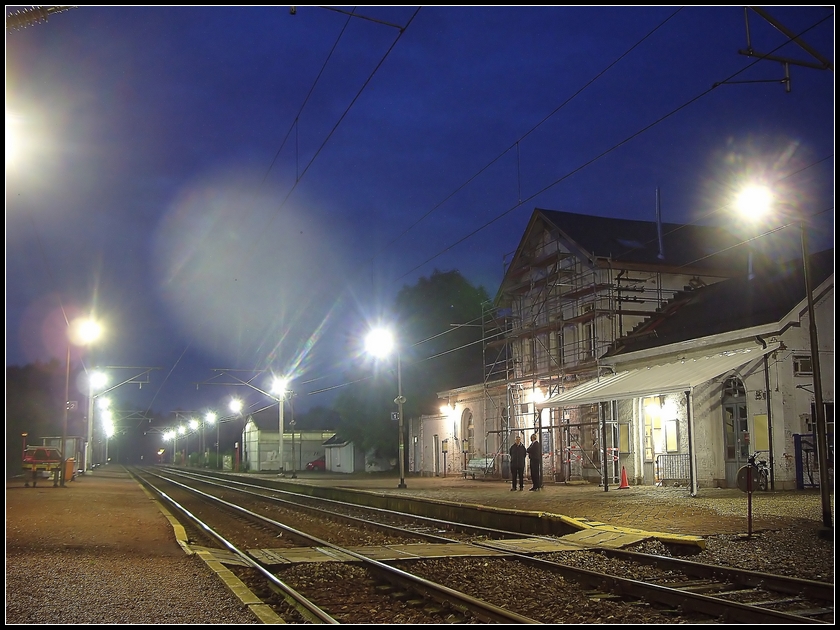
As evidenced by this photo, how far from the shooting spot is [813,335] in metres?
14.3

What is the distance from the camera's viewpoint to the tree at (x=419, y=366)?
50625 mm

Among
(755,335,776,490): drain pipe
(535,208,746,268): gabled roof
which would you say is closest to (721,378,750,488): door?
(755,335,776,490): drain pipe

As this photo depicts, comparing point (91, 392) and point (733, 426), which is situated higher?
point (91, 392)

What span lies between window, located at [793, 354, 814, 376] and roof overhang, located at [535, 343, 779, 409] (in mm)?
960

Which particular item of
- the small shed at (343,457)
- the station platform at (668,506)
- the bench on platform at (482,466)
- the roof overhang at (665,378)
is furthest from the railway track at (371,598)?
the small shed at (343,457)

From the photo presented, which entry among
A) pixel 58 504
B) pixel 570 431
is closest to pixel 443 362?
pixel 570 431

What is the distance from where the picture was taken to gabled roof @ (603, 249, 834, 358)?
2394 cm

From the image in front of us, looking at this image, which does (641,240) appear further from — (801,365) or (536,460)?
(536,460)

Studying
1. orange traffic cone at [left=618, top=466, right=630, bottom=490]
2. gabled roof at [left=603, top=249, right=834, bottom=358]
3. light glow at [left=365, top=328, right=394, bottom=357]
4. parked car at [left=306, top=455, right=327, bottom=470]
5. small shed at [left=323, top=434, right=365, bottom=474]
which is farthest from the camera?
parked car at [left=306, top=455, right=327, bottom=470]

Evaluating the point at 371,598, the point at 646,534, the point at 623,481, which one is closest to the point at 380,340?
the point at 623,481

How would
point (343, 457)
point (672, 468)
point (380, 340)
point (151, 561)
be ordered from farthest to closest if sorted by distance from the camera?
point (343, 457)
point (380, 340)
point (672, 468)
point (151, 561)

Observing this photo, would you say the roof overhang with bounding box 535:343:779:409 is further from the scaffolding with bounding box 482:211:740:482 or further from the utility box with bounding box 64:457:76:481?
the utility box with bounding box 64:457:76:481

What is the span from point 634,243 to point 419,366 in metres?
22.3

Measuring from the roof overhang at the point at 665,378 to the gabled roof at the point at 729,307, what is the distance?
2.86 feet
